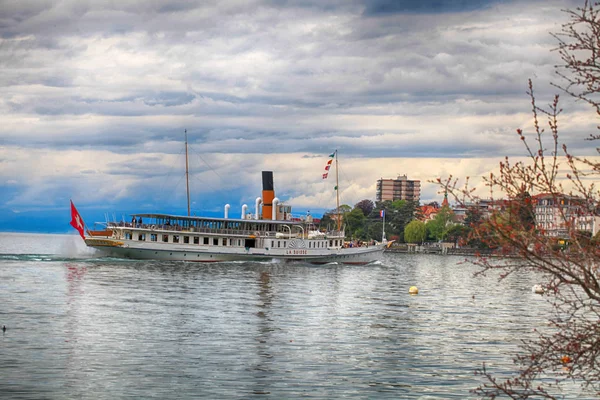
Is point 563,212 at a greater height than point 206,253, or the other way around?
point 563,212

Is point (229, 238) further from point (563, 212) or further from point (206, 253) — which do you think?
point (563, 212)

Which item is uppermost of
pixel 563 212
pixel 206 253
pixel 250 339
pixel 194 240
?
pixel 563 212

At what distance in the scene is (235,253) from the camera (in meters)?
92.8

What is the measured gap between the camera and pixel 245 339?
30.5 m

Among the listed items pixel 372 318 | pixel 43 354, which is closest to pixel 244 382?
pixel 43 354

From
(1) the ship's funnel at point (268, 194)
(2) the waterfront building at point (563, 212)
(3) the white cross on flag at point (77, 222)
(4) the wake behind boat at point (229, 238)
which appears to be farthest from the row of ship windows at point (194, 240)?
(2) the waterfront building at point (563, 212)

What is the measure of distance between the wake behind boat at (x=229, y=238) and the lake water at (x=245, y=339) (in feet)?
90.0

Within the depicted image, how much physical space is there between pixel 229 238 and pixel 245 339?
207 feet

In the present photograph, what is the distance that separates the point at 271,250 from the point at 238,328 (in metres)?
61.0

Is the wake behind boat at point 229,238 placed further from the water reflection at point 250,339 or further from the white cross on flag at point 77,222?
the water reflection at point 250,339

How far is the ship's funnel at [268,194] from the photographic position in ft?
339

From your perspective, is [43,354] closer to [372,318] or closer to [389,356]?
[389,356]

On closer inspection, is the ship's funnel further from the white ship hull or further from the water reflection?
the water reflection

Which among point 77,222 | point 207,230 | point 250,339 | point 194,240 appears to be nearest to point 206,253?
point 194,240
